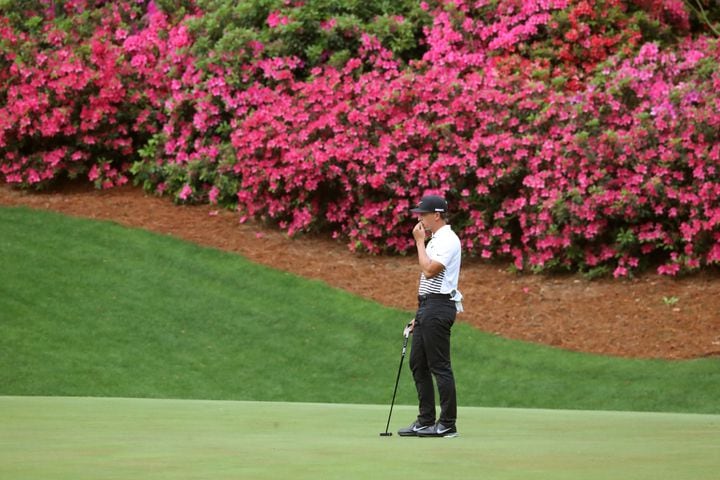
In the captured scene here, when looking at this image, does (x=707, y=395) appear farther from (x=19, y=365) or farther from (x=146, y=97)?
(x=146, y=97)

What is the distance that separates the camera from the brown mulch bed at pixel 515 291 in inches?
564

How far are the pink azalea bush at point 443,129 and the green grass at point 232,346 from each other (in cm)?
170

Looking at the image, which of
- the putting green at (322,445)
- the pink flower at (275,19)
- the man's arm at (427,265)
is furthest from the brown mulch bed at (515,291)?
the man's arm at (427,265)

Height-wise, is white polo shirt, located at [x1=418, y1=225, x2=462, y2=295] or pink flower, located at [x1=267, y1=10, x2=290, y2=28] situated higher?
pink flower, located at [x1=267, y1=10, x2=290, y2=28]

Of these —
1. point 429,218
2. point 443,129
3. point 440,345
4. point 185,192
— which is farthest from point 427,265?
point 185,192

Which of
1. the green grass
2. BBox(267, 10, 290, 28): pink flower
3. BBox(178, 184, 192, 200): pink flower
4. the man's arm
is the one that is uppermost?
BBox(267, 10, 290, 28): pink flower

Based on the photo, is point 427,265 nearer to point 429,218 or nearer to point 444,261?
point 444,261

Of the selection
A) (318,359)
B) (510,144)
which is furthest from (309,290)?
(510,144)

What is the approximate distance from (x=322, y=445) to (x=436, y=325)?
1407mm

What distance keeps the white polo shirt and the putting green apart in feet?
3.41

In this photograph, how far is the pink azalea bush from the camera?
15742 mm

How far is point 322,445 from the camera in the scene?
23.5ft

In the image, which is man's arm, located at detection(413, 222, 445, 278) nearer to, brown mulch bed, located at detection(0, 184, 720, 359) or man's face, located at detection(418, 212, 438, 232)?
man's face, located at detection(418, 212, 438, 232)

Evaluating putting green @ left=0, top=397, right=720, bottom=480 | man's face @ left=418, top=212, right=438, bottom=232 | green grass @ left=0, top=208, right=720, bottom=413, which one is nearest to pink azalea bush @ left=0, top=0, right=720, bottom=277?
green grass @ left=0, top=208, right=720, bottom=413
